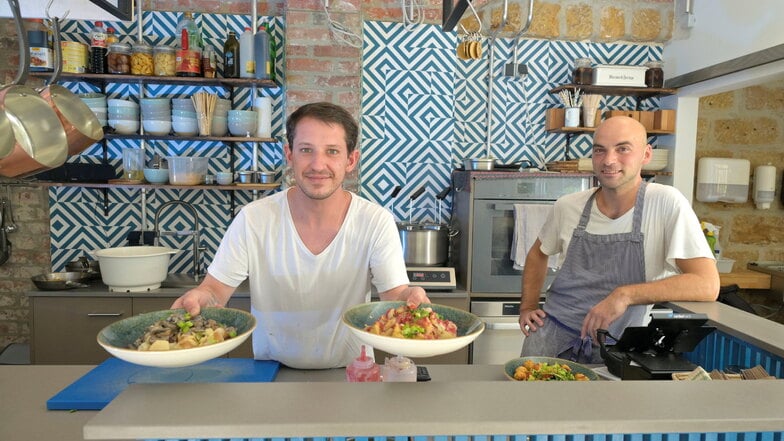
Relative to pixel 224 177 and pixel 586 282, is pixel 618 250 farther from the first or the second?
pixel 224 177

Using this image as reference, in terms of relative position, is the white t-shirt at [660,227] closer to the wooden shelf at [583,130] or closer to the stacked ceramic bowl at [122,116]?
the wooden shelf at [583,130]

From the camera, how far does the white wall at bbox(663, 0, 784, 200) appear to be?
11.0 ft

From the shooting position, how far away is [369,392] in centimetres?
109

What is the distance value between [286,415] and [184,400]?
210mm

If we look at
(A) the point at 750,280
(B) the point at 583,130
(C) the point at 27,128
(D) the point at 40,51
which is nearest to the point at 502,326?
(B) the point at 583,130

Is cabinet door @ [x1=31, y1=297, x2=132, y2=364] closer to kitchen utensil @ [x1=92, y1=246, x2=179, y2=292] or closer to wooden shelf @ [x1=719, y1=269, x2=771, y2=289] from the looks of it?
kitchen utensil @ [x1=92, y1=246, x2=179, y2=292]

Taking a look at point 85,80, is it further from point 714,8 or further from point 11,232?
point 714,8

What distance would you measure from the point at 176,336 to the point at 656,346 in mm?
1388

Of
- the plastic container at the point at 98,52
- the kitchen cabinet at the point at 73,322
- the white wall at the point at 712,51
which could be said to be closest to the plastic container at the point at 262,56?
the plastic container at the point at 98,52

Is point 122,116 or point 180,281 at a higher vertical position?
point 122,116

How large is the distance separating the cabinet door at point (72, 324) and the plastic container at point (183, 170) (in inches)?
33.8

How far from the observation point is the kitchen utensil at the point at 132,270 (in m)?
3.36

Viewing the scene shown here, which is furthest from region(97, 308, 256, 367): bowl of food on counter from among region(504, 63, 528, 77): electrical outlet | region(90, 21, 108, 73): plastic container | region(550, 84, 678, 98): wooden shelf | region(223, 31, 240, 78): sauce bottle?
region(550, 84, 678, 98): wooden shelf

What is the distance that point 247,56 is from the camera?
12.4 feet
